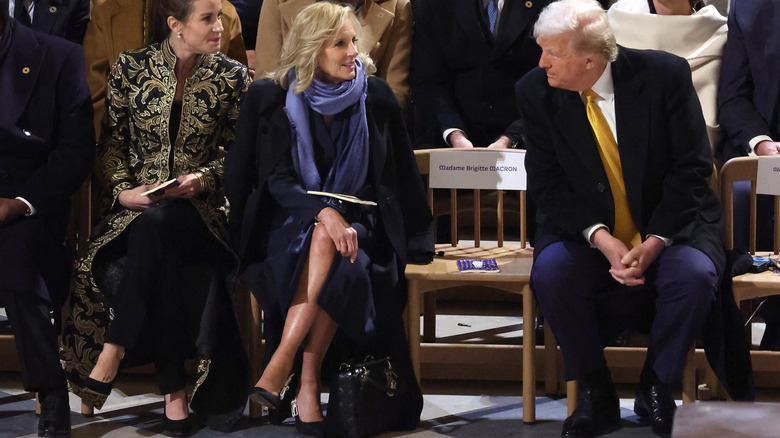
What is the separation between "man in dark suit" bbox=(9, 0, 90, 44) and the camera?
198 inches

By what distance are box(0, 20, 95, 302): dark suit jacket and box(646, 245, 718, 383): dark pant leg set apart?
2.08m

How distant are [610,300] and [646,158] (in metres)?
0.49

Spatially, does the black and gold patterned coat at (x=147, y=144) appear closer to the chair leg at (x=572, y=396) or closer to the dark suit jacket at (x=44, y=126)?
the dark suit jacket at (x=44, y=126)

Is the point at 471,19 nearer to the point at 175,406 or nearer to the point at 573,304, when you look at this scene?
the point at 573,304

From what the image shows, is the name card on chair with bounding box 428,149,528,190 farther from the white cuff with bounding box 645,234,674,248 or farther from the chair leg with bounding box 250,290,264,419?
the chair leg with bounding box 250,290,264,419

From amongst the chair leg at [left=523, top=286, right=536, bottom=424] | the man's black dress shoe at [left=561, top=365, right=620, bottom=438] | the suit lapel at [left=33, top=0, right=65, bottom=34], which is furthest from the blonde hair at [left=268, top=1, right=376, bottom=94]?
the man's black dress shoe at [left=561, top=365, right=620, bottom=438]

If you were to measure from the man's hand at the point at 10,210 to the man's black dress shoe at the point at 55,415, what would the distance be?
62 cm

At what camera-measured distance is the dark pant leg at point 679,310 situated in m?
4.02

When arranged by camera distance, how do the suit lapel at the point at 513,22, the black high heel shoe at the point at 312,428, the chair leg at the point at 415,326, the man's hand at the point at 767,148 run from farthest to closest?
the suit lapel at the point at 513,22 < the man's hand at the point at 767,148 < the chair leg at the point at 415,326 < the black high heel shoe at the point at 312,428

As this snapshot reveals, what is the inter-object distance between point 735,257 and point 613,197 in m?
0.47

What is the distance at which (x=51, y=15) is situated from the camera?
5051 mm

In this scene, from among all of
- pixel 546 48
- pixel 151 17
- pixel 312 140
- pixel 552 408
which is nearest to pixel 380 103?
pixel 312 140

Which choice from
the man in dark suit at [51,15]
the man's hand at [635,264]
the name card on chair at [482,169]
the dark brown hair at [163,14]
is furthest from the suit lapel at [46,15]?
the man's hand at [635,264]

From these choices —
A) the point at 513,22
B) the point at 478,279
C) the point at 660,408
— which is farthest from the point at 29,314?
the point at 513,22
